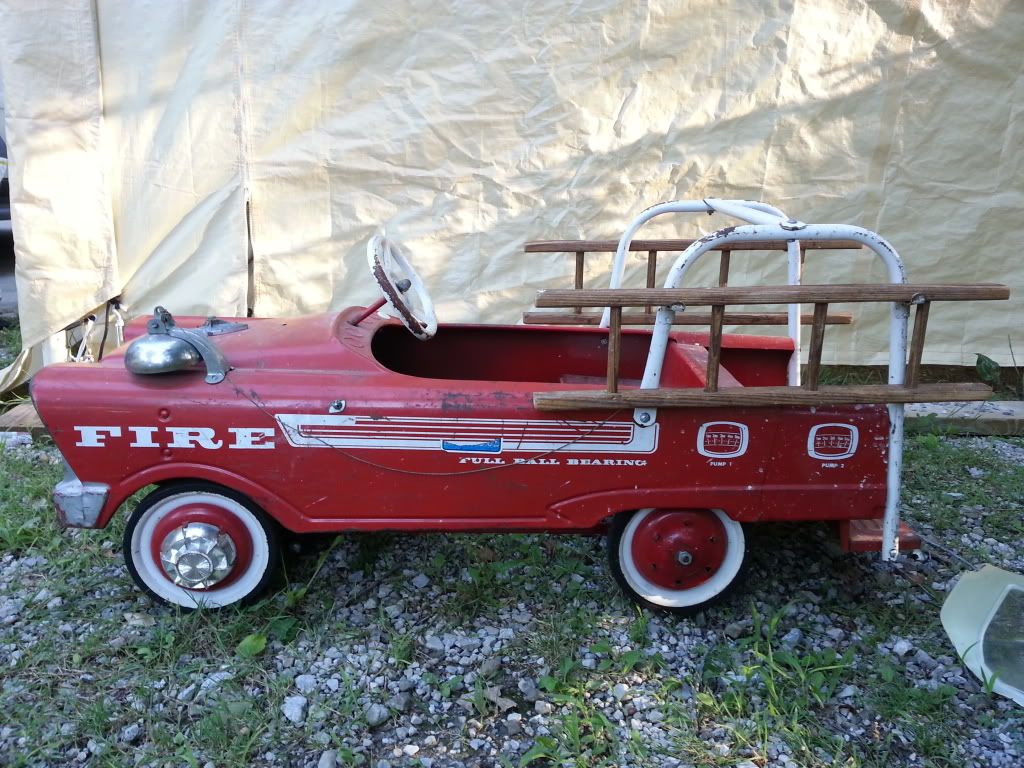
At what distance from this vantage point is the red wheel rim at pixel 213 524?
88.4 inches

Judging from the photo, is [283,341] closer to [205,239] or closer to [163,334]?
[163,334]

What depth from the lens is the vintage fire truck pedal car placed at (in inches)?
82.5

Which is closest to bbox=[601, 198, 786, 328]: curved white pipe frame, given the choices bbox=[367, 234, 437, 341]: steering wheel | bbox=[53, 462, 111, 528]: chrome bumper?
bbox=[367, 234, 437, 341]: steering wheel

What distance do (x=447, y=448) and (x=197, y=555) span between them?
0.81 metres

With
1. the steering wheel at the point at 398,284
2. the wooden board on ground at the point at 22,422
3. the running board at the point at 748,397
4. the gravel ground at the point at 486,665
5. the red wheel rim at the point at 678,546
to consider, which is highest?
the steering wheel at the point at 398,284

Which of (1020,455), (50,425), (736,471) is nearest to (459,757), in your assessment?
(736,471)

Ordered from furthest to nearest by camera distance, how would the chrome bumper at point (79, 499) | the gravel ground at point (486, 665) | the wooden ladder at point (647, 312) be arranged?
the wooden ladder at point (647, 312) → the chrome bumper at point (79, 499) → the gravel ground at point (486, 665)

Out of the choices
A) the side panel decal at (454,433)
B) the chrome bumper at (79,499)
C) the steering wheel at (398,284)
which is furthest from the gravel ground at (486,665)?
the steering wheel at (398,284)

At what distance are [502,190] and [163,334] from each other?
217 cm

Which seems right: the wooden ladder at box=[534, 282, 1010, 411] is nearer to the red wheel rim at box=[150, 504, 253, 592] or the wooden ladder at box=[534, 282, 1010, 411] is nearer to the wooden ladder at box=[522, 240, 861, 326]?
the wooden ladder at box=[522, 240, 861, 326]

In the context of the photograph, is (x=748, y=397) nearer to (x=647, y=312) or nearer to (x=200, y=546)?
(x=647, y=312)

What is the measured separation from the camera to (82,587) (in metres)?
2.49

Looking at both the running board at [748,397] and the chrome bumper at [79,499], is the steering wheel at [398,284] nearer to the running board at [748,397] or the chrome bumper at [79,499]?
the running board at [748,397]

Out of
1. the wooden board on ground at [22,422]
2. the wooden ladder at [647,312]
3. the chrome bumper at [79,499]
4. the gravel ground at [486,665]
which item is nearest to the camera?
the gravel ground at [486,665]
